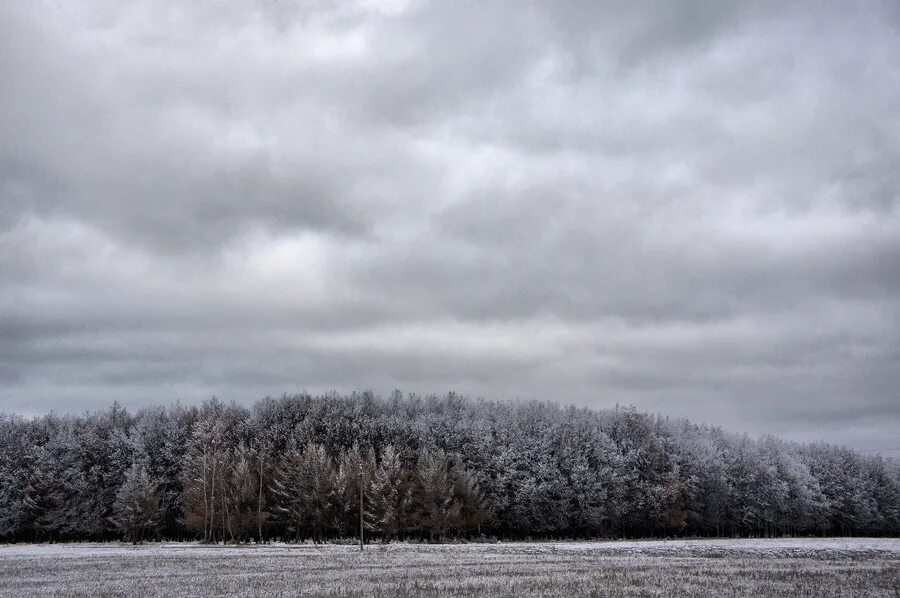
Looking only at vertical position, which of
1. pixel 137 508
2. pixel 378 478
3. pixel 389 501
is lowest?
pixel 137 508

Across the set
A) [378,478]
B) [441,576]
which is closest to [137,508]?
[378,478]

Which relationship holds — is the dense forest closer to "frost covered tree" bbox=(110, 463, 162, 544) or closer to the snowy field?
"frost covered tree" bbox=(110, 463, 162, 544)

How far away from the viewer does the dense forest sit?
332 feet

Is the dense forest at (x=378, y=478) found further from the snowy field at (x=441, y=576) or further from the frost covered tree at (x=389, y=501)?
the snowy field at (x=441, y=576)

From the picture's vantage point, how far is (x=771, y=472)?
4899 inches

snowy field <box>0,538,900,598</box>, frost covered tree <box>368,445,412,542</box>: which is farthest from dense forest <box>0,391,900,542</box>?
snowy field <box>0,538,900,598</box>

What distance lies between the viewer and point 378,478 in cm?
9931

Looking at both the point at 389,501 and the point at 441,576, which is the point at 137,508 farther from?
the point at 441,576

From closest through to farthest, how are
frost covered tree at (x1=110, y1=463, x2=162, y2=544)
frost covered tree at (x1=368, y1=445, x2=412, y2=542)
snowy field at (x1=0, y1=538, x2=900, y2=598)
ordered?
snowy field at (x1=0, y1=538, x2=900, y2=598) → frost covered tree at (x1=368, y1=445, x2=412, y2=542) → frost covered tree at (x1=110, y1=463, x2=162, y2=544)

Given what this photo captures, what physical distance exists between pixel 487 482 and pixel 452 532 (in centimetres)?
837

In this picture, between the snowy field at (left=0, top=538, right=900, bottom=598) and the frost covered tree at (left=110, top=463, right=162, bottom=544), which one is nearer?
the snowy field at (left=0, top=538, right=900, bottom=598)

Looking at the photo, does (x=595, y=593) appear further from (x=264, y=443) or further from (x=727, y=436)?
(x=727, y=436)

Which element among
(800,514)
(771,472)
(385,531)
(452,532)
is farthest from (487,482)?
(800,514)

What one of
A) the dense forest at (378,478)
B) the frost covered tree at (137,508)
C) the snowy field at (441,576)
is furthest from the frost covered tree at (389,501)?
the snowy field at (441,576)
